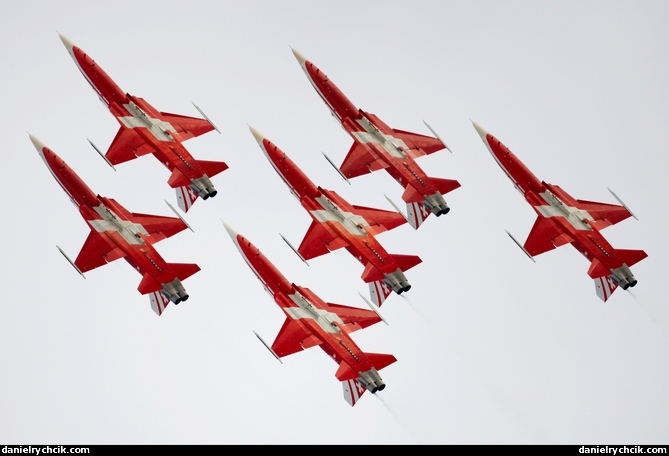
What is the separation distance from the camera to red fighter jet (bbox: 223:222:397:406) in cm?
11254

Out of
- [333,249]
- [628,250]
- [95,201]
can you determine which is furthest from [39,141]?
[628,250]

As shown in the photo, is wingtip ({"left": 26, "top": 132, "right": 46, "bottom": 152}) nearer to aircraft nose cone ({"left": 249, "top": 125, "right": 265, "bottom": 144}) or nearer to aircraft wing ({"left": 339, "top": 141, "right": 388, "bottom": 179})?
aircraft nose cone ({"left": 249, "top": 125, "right": 265, "bottom": 144})

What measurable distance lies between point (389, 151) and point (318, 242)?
650cm

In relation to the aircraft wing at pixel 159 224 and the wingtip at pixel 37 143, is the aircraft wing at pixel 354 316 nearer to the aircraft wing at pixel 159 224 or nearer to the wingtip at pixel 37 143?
the aircraft wing at pixel 159 224

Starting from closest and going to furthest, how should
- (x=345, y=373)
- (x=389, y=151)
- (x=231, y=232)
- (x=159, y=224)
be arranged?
(x=345, y=373) → (x=159, y=224) → (x=231, y=232) → (x=389, y=151)

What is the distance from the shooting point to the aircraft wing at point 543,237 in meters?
117

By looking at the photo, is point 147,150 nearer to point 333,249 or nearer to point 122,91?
point 122,91

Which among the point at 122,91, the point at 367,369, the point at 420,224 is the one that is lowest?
the point at 367,369

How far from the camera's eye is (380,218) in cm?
11725

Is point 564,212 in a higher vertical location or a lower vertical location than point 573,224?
higher

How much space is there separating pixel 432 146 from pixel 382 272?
28.5 feet

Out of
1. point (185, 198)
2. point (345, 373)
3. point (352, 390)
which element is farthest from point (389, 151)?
point (352, 390)

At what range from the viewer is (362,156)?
390 feet

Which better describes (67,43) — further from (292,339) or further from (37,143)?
(292,339)
